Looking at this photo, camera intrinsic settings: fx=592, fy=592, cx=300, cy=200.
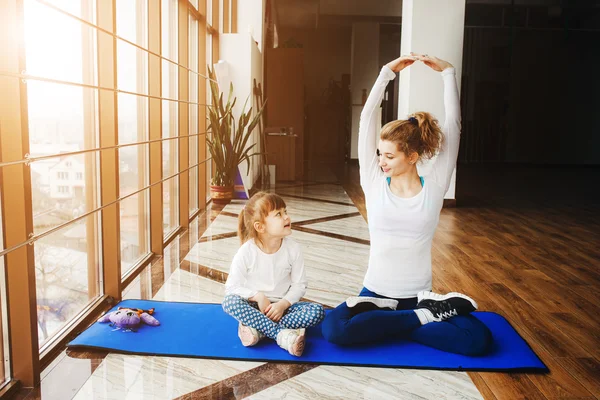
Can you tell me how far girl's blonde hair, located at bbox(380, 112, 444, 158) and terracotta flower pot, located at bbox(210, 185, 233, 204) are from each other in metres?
3.32

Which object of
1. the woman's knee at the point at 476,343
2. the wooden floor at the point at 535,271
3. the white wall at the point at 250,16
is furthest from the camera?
the white wall at the point at 250,16

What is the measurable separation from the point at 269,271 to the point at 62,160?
2.69 feet

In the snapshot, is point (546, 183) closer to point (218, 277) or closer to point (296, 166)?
point (296, 166)

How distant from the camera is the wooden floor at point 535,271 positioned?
1.84 meters

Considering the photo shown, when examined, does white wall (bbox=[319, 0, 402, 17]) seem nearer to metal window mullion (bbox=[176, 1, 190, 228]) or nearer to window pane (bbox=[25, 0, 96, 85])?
metal window mullion (bbox=[176, 1, 190, 228])

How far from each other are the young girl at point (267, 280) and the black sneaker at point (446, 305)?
381mm

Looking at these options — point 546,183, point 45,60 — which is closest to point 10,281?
point 45,60

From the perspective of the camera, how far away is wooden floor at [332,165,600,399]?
6.03 feet

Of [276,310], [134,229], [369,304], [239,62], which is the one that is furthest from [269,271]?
[239,62]

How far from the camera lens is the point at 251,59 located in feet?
19.0

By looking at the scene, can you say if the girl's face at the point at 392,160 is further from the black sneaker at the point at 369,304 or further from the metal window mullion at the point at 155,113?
the metal window mullion at the point at 155,113

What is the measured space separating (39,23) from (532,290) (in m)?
2.35

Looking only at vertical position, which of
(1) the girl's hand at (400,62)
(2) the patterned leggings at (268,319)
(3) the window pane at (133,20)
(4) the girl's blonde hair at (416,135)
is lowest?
(2) the patterned leggings at (268,319)

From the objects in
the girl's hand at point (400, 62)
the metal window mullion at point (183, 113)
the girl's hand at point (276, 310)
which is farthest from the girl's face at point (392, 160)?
the metal window mullion at point (183, 113)
